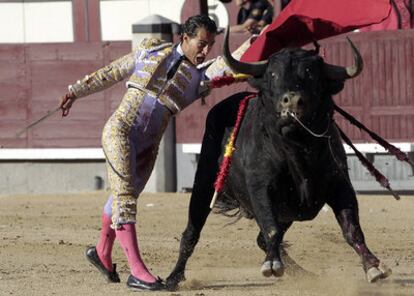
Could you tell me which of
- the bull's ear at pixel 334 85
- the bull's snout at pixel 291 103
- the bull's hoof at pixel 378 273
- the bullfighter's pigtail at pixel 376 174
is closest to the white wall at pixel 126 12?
the bullfighter's pigtail at pixel 376 174

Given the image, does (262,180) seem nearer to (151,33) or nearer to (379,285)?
(379,285)

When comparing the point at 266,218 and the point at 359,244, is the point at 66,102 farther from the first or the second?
the point at 359,244

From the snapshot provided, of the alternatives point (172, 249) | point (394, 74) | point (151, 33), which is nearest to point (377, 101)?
point (394, 74)

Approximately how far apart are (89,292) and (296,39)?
5.04ft

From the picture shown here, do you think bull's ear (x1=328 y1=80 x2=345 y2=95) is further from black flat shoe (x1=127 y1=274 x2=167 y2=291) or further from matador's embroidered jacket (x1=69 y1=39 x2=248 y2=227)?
black flat shoe (x1=127 y1=274 x2=167 y2=291)

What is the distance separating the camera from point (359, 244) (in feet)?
21.6

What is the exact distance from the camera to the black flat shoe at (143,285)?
7.24 m

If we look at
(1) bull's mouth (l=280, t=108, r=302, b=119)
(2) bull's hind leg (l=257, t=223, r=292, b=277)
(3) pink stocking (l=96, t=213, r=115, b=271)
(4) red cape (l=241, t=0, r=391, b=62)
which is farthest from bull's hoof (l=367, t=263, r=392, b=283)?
(3) pink stocking (l=96, t=213, r=115, b=271)

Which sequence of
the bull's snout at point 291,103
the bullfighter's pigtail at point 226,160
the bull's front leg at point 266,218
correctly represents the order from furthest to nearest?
the bullfighter's pigtail at point 226,160 < the bull's front leg at point 266,218 < the bull's snout at point 291,103

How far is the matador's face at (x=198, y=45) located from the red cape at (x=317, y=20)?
0.72ft

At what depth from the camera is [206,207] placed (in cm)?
756

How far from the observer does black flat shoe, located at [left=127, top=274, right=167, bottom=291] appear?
724 centimetres

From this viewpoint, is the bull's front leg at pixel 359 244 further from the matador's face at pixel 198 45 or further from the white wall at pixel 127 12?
the white wall at pixel 127 12

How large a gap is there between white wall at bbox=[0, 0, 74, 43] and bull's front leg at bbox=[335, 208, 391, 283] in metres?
9.80
